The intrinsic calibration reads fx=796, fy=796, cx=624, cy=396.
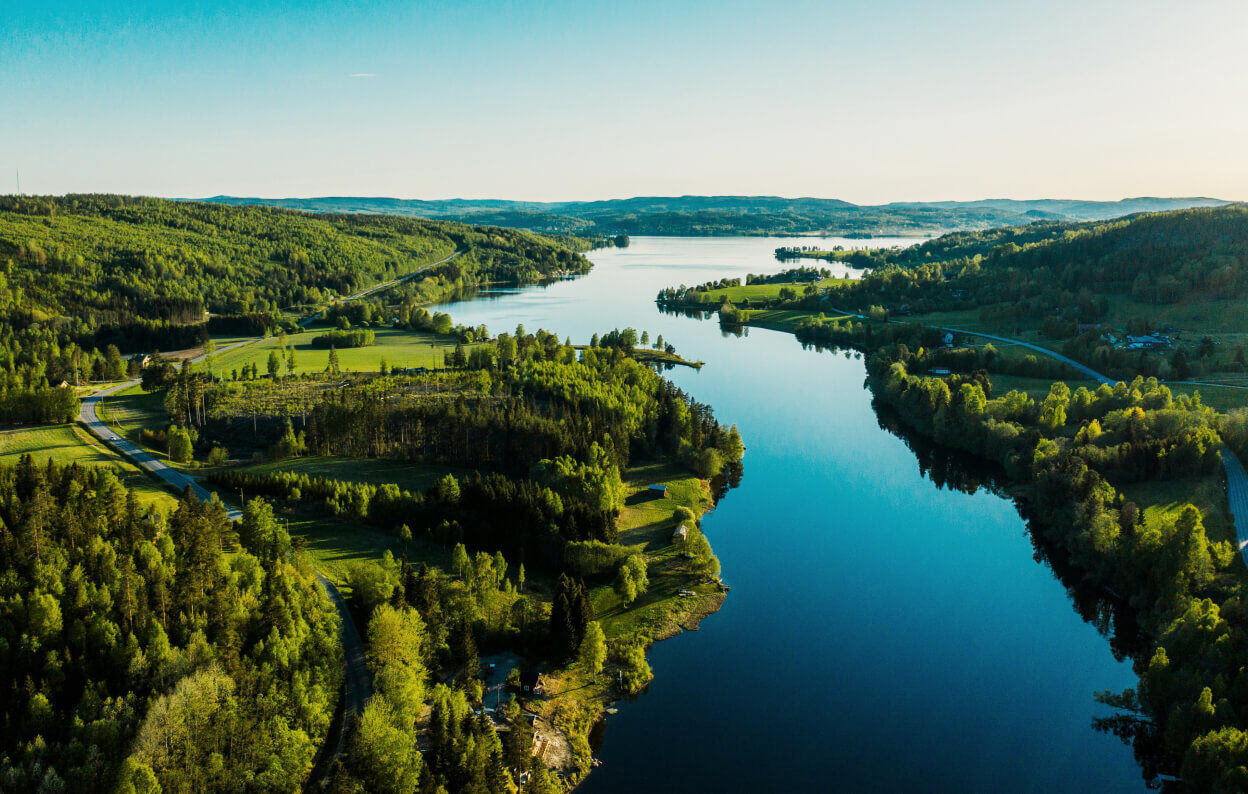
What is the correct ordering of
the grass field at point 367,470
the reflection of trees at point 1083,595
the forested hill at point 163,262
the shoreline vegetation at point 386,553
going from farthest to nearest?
the forested hill at point 163,262, the grass field at point 367,470, the reflection of trees at point 1083,595, the shoreline vegetation at point 386,553

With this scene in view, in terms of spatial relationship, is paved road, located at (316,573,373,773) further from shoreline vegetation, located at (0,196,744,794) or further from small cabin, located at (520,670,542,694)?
small cabin, located at (520,670,542,694)

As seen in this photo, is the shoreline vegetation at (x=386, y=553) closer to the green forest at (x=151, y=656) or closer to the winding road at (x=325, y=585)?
the green forest at (x=151, y=656)

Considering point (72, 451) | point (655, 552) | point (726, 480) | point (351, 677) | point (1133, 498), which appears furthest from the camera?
point (726, 480)

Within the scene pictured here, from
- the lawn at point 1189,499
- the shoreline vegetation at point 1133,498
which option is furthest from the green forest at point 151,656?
the lawn at point 1189,499

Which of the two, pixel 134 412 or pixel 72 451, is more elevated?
pixel 72 451

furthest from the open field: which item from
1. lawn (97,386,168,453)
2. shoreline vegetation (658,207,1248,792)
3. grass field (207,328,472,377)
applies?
lawn (97,386,168,453)

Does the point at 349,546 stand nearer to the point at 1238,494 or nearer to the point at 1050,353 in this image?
the point at 1238,494

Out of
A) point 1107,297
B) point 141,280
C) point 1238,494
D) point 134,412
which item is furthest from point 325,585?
point 141,280
